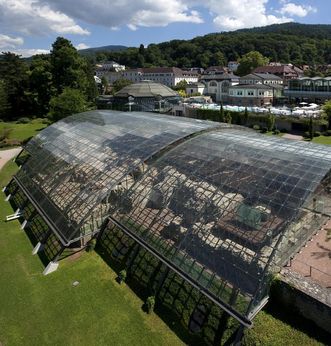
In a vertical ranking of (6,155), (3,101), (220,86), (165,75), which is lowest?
(6,155)

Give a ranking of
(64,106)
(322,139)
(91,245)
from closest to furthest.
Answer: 1. (91,245)
2. (322,139)
3. (64,106)

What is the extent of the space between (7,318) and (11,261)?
4690 millimetres

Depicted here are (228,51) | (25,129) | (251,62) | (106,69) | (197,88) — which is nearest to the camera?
(25,129)

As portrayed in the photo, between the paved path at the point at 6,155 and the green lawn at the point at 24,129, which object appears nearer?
the paved path at the point at 6,155

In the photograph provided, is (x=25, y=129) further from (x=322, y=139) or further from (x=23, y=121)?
(x=322, y=139)

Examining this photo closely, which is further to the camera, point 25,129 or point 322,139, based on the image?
point 25,129

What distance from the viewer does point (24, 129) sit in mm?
59188

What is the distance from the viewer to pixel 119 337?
12.8 meters

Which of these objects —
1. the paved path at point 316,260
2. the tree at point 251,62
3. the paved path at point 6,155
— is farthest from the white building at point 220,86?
the paved path at point 316,260

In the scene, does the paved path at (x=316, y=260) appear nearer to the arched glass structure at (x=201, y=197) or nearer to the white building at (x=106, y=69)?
the arched glass structure at (x=201, y=197)

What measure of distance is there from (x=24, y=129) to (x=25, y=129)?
203 millimetres

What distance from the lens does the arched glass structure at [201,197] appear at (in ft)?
42.1

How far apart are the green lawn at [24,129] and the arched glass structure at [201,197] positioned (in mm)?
29964

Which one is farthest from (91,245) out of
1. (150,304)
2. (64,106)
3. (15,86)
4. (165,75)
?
(165,75)
